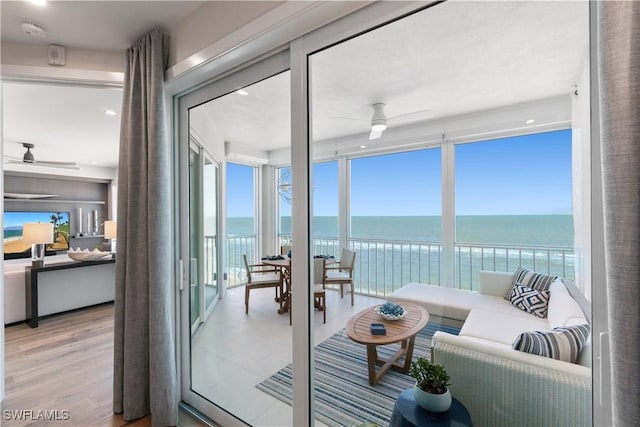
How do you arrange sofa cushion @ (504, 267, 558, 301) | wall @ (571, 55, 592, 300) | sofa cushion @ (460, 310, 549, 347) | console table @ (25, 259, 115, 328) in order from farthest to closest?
console table @ (25, 259, 115, 328), sofa cushion @ (460, 310, 549, 347), sofa cushion @ (504, 267, 558, 301), wall @ (571, 55, 592, 300)

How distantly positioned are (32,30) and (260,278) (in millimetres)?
2169

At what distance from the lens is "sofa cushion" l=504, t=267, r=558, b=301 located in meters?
1.34

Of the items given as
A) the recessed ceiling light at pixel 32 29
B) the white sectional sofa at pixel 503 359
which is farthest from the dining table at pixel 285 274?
the recessed ceiling light at pixel 32 29

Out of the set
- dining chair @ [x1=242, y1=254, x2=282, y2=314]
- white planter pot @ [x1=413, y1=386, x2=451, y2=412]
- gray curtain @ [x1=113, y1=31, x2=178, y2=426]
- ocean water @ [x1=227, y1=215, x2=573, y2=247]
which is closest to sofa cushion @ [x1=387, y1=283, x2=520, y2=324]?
ocean water @ [x1=227, y1=215, x2=573, y2=247]

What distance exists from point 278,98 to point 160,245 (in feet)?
3.96

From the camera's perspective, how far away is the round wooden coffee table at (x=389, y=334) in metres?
1.57

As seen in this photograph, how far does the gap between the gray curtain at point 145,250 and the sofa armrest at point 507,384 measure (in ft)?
5.57

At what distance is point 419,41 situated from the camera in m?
1.61

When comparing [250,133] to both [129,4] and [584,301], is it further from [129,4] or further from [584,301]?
[584,301]

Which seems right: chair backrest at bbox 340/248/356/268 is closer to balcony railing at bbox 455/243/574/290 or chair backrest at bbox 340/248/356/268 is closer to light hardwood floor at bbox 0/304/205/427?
balcony railing at bbox 455/243/574/290

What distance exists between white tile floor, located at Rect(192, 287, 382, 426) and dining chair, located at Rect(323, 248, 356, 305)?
0.22 feet

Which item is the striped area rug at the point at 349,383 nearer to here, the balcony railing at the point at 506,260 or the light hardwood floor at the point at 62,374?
the balcony railing at the point at 506,260

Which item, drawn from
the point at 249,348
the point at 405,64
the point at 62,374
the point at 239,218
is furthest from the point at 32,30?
the point at 62,374

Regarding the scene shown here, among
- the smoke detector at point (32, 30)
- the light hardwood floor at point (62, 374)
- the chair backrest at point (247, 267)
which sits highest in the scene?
the smoke detector at point (32, 30)
